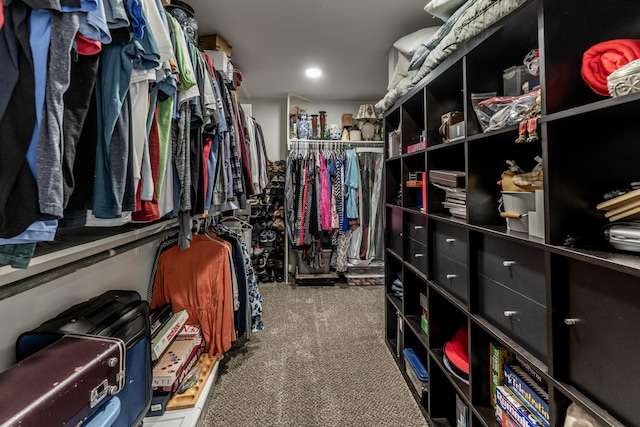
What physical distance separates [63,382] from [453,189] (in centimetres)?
151

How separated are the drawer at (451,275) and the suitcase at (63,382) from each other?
128cm

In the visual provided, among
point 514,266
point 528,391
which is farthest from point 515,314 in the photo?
point 528,391

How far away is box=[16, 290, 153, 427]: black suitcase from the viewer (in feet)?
2.98

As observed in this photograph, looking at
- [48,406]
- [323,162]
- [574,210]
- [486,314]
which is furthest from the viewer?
[323,162]

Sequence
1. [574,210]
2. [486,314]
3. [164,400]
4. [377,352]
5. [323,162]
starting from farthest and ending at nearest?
[323,162] → [377,352] → [164,400] → [486,314] → [574,210]

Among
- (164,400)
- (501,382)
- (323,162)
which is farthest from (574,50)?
(323,162)

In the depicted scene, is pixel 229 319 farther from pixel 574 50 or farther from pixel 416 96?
pixel 574 50

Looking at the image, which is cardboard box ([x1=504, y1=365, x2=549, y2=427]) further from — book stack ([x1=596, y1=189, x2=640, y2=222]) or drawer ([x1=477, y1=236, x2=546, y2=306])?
book stack ([x1=596, y1=189, x2=640, y2=222])

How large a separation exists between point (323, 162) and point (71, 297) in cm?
272

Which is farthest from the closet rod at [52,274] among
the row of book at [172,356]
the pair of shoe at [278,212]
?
the pair of shoe at [278,212]

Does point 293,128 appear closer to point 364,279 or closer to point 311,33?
point 311,33

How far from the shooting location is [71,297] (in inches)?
45.8

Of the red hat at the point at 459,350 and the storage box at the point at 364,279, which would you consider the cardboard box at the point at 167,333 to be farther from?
the storage box at the point at 364,279

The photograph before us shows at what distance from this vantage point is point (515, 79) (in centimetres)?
113
